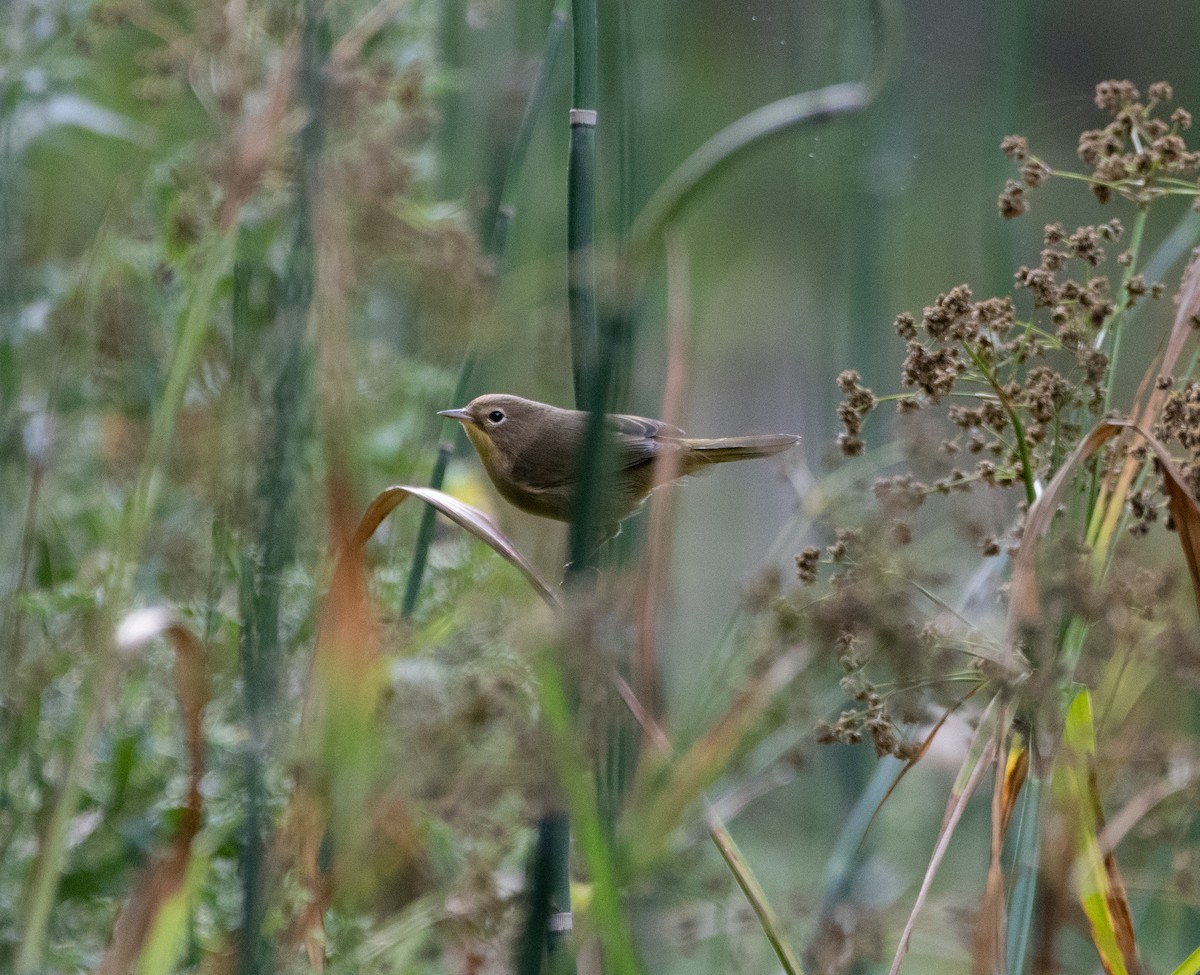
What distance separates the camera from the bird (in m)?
1.29

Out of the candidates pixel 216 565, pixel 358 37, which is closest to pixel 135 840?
pixel 216 565

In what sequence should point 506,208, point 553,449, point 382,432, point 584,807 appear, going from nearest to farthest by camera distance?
point 584,807 → point 506,208 → point 553,449 → point 382,432

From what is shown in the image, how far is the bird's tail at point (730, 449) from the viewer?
1346 millimetres

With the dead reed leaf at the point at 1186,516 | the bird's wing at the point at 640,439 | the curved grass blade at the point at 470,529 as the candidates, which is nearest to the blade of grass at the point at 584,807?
the curved grass blade at the point at 470,529

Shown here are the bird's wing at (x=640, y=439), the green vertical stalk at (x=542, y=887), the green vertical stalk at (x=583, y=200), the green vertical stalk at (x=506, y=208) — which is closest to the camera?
the green vertical stalk at (x=542, y=887)

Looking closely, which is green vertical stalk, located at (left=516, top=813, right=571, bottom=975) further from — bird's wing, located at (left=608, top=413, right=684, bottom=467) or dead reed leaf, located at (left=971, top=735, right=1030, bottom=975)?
bird's wing, located at (left=608, top=413, right=684, bottom=467)

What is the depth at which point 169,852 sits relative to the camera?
970mm

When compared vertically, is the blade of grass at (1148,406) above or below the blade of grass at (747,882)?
above

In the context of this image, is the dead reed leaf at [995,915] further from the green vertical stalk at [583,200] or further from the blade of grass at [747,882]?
the green vertical stalk at [583,200]

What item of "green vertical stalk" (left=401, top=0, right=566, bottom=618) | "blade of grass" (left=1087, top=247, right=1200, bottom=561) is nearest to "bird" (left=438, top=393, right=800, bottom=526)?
"green vertical stalk" (left=401, top=0, right=566, bottom=618)

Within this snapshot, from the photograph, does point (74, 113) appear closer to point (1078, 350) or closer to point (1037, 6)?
point (1037, 6)

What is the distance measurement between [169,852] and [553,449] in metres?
0.55

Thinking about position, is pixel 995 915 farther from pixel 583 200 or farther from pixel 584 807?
pixel 583 200

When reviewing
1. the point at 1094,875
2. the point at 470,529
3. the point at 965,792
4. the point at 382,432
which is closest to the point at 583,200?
the point at 470,529
